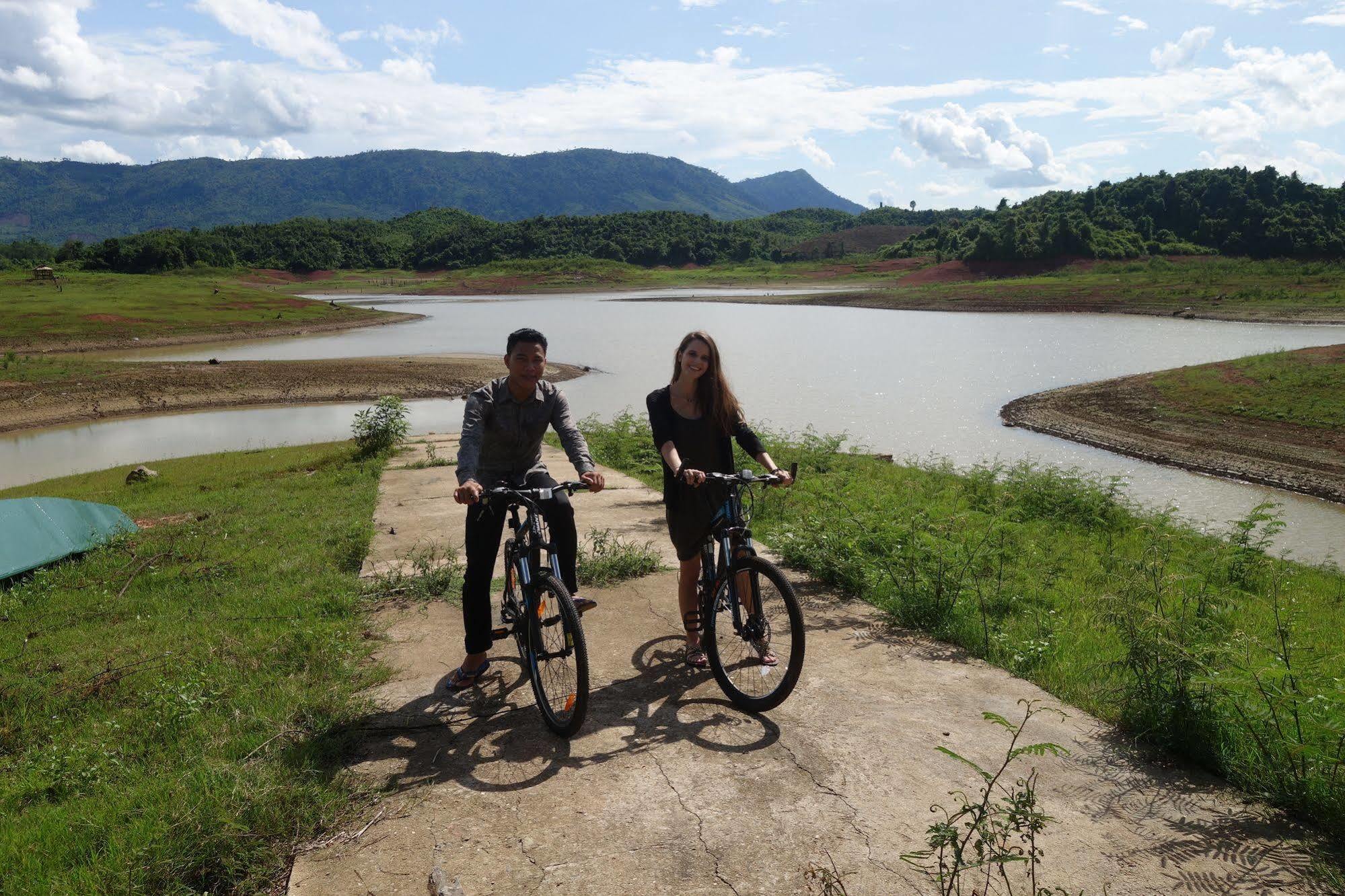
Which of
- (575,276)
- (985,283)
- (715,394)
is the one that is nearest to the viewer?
(715,394)

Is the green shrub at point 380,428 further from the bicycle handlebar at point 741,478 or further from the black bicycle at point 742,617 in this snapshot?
the bicycle handlebar at point 741,478

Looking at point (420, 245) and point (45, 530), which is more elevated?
point (420, 245)

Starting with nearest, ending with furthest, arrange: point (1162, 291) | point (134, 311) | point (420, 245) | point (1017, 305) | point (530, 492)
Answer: point (530, 492) < point (134, 311) < point (1162, 291) < point (1017, 305) < point (420, 245)

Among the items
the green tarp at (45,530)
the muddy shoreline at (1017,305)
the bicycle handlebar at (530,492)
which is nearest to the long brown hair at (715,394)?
the bicycle handlebar at (530,492)

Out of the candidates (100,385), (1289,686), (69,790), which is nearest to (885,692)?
(1289,686)

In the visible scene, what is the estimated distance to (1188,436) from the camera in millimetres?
20453

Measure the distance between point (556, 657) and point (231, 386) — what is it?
31.0 meters

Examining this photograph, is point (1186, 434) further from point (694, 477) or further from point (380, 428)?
point (694, 477)

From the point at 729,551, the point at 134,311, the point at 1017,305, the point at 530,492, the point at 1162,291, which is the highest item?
the point at 1162,291

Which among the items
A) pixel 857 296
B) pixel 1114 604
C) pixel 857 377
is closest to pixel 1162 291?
pixel 857 296

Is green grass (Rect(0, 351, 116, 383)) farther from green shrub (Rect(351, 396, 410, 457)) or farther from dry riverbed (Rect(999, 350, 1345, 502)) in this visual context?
dry riverbed (Rect(999, 350, 1345, 502))

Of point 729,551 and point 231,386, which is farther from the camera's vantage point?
point 231,386

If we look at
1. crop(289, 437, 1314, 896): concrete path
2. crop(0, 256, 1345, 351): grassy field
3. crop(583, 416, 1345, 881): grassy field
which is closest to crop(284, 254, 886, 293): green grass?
crop(0, 256, 1345, 351): grassy field

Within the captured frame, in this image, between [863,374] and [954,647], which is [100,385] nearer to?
[863,374]
